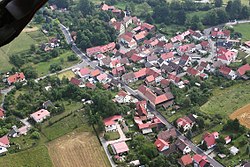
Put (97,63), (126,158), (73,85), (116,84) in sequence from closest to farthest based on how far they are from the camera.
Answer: (126,158) → (73,85) → (116,84) → (97,63)

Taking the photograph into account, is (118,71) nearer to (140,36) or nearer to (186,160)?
(140,36)

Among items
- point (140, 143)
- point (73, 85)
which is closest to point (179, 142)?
point (140, 143)

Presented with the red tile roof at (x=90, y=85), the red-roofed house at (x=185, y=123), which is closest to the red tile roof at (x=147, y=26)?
the red tile roof at (x=90, y=85)

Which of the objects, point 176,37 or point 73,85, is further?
point 176,37

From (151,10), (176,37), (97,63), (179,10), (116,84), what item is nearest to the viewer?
(116,84)

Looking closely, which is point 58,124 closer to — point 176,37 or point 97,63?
point 97,63

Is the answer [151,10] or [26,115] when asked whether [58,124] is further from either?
[151,10]
